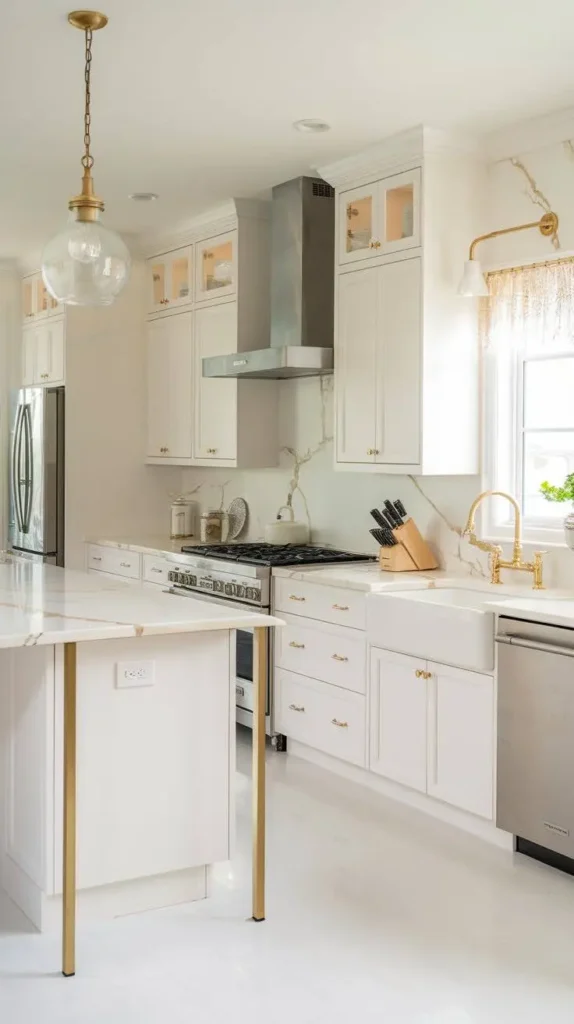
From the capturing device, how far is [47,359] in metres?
6.97

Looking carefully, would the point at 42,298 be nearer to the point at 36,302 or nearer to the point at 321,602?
the point at 36,302

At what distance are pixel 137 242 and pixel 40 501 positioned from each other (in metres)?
1.76

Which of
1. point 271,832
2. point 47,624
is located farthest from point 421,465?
point 47,624

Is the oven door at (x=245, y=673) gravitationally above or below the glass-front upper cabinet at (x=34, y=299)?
below

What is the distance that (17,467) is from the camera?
703cm

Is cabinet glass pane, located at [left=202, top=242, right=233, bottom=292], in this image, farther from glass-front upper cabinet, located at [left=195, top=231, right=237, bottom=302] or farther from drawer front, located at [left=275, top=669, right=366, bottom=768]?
drawer front, located at [left=275, top=669, right=366, bottom=768]

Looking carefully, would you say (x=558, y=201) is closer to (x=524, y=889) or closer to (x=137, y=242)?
(x=524, y=889)

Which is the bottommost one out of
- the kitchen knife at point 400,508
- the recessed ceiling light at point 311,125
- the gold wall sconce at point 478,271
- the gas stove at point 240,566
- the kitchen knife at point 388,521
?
the gas stove at point 240,566

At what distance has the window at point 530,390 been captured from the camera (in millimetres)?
4297

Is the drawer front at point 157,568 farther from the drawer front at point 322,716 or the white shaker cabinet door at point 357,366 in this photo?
the white shaker cabinet door at point 357,366

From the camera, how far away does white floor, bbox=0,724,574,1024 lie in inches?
103

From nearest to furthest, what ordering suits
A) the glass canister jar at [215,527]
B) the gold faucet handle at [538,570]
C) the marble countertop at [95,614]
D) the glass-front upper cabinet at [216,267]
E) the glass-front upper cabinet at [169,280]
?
1. the marble countertop at [95,614]
2. the gold faucet handle at [538,570]
3. the glass-front upper cabinet at [216,267]
4. the glass-front upper cabinet at [169,280]
5. the glass canister jar at [215,527]

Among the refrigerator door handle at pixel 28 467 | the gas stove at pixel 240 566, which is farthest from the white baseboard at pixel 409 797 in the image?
the refrigerator door handle at pixel 28 467

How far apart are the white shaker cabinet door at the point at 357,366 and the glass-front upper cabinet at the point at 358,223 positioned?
93 millimetres
